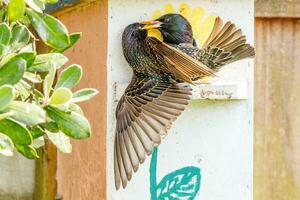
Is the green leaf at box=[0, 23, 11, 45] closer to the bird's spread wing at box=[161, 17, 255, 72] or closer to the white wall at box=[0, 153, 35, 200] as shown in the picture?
the bird's spread wing at box=[161, 17, 255, 72]

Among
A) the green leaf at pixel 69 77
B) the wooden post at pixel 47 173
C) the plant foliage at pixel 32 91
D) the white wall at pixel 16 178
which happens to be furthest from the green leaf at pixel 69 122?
the white wall at pixel 16 178

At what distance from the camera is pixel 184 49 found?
2482 millimetres

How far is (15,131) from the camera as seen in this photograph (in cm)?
117

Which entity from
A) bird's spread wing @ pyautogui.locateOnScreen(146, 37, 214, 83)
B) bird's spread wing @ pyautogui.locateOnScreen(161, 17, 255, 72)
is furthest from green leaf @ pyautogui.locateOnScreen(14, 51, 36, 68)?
bird's spread wing @ pyautogui.locateOnScreen(161, 17, 255, 72)

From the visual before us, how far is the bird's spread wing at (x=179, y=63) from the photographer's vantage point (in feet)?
7.91

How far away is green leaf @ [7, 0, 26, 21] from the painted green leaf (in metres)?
1.41

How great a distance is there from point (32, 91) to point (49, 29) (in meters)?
0.14

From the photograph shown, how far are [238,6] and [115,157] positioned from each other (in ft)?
2.02

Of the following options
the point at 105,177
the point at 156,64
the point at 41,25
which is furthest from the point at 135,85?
the point at 41,25

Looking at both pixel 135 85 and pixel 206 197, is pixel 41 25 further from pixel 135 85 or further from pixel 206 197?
pixel 206 197

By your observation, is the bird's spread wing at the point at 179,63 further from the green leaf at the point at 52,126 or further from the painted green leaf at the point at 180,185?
the green leaf at the point at 52,126

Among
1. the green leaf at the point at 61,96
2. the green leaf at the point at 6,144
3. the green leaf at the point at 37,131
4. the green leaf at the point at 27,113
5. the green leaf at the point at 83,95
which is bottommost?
the green leaf at the point at 6,144

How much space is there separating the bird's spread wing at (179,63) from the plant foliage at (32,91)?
37.9 inches

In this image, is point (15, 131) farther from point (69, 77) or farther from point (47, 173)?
point (47, 173)
